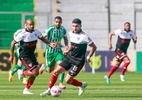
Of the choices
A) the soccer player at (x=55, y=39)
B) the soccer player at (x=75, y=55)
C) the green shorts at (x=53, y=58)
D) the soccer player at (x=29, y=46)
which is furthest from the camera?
the green shorts at (x=53, y=58)

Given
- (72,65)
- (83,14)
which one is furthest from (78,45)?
(83,14)

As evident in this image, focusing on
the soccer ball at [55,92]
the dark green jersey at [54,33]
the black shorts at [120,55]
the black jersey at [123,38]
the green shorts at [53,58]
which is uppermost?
the dark green jersey at [54,33]

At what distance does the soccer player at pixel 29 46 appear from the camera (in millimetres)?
17047

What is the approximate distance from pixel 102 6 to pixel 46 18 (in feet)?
11.6

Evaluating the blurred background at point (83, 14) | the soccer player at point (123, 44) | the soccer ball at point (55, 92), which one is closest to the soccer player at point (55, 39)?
the soccer ball at point (55, 92)

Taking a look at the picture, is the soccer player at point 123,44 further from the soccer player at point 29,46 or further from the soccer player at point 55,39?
the soccer player at point 29,46

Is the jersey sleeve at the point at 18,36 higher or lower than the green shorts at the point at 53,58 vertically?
higher

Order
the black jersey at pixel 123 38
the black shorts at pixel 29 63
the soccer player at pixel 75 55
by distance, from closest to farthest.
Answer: the soccer player at pixel 75 55 < the black shorts at pixel 29 63 < the black jersey at pixel 123 38

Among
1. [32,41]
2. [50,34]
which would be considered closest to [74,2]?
[50,34]

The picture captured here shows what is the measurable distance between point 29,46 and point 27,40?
9.0 inches

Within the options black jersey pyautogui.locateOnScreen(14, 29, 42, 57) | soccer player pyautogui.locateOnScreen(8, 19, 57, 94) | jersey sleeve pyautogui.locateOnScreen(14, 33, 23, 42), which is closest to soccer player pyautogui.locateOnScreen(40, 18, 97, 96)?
soccer player pyautogui.locateOnScreen(8, 19, 57, 94)

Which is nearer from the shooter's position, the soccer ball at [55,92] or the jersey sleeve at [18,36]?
the soccer ball at [55,92]

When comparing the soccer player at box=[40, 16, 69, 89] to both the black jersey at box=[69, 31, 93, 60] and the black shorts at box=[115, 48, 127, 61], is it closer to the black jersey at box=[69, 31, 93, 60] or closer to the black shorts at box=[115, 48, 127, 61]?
the black jersey at box=[69, 31, 93, 60]

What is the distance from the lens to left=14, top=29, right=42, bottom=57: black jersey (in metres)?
17.1
